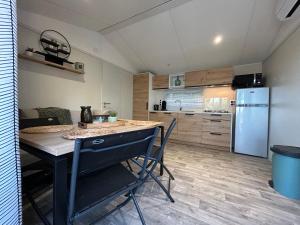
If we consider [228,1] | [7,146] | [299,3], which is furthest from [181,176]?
[228,1]

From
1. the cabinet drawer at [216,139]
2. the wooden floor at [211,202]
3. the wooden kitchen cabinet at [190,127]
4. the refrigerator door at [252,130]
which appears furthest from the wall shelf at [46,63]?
the refrigerator door at [252,130]

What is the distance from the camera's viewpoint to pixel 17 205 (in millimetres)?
585

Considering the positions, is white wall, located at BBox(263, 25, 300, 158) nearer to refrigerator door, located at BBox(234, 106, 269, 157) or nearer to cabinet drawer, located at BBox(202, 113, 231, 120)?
refrigerator door, located at BBox(234, 106, 269, 157)

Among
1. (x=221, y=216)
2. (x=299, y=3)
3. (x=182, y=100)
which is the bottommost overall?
(x=221, y=216)

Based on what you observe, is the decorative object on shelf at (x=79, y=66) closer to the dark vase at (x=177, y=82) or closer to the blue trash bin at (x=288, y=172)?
the dark vase at (x=177, y=82)

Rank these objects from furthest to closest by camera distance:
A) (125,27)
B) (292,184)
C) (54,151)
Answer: (125,27) < (292,184) < (54,151)

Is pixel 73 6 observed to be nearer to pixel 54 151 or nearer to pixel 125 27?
pixel 125 27

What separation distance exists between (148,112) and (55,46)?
109 inches

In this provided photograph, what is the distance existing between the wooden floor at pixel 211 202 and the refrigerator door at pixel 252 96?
133 cm

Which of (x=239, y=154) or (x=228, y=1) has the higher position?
(x=228, y=1)

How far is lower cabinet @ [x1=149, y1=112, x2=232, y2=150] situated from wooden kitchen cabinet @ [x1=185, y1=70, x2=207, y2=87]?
0.86 m

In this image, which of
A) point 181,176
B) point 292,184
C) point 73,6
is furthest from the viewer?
point 73,6

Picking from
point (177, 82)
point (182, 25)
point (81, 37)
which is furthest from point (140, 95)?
point (182, 25)

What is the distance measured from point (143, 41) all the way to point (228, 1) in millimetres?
1815
